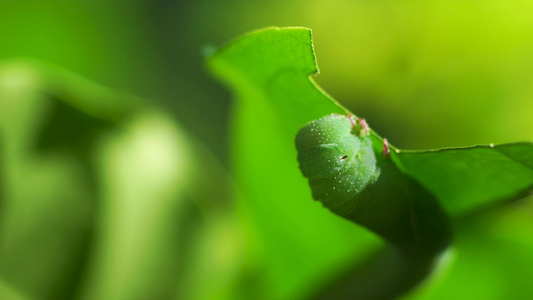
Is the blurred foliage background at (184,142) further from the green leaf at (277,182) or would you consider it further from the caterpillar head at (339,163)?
the caterpillar head at (339,163)

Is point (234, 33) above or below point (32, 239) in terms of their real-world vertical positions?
above

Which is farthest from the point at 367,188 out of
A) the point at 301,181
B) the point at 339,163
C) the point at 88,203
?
the point at 88,203

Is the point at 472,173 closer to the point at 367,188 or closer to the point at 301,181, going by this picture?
the point at 367,188

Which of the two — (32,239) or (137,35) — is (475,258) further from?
(137,35)

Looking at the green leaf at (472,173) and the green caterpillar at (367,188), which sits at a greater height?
the green leaf at (472,173)

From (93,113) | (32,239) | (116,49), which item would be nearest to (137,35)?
(116,49)

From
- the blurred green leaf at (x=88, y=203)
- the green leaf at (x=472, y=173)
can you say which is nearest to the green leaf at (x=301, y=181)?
the green leaf at (x=472, y=173)
